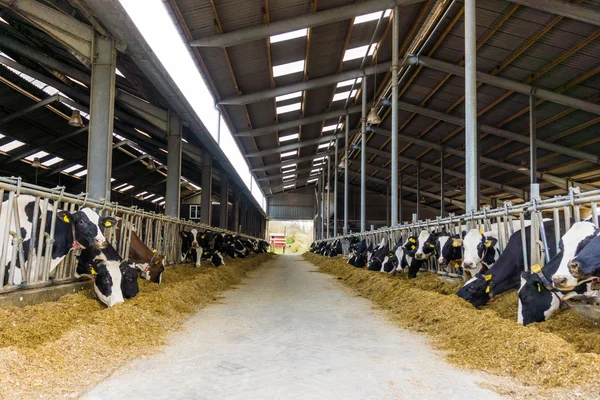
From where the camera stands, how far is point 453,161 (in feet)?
107

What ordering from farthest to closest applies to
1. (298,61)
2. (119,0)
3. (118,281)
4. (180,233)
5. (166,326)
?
(298,61)
(180,233)
(119,0)
(118,281)
(166,326)

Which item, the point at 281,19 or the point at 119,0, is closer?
the point at 119,0

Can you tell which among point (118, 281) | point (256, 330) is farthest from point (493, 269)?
point (118, 281)

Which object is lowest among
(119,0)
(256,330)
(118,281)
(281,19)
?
(256,330)

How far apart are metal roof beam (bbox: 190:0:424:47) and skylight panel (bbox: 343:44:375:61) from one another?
3.26 metres

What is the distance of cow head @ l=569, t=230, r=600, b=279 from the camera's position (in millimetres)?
4395

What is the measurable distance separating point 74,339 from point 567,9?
13144 mm

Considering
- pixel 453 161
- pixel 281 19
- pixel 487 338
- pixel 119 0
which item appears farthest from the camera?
pixel 453 161

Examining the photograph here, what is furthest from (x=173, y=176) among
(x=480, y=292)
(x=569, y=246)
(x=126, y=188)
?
(x=126, y=188)

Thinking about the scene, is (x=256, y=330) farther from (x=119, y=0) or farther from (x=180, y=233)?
(x=180, y=233)

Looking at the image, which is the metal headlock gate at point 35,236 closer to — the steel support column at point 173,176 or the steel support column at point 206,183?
the steel support column at point 173,176

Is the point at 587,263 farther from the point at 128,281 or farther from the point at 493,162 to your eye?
the point at 493,162

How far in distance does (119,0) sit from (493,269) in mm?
7146

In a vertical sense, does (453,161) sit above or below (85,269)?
above
